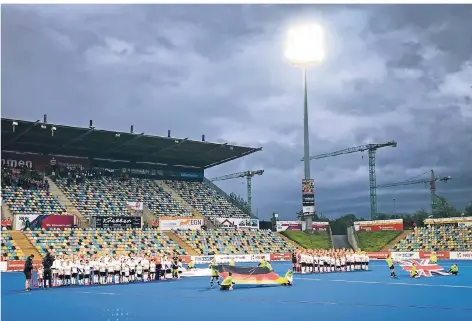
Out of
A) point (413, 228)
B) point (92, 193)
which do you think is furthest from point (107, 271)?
point (413, 228)

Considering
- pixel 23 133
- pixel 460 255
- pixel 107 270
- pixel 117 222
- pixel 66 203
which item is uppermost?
pixel 23 133

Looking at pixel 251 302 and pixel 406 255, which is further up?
pixel 251 302

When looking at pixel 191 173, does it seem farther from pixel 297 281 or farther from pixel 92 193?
pixel 297 281

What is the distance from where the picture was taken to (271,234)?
181ft

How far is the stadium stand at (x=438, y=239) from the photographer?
50.8m

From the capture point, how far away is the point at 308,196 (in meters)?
53.1

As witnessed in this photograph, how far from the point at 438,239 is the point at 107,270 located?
123 feet

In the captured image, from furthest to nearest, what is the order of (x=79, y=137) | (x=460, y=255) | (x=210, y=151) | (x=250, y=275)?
(x=210, y=151)
(x=79, y=137)
(x=460, y=255)
(x=250, y=275)

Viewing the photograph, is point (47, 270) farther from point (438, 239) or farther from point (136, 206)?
point (438, 239)

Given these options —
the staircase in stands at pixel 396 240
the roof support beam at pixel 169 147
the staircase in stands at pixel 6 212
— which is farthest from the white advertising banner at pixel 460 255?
the staircase in stands at pixel 6 212

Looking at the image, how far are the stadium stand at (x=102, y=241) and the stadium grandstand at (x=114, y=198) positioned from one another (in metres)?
0.08

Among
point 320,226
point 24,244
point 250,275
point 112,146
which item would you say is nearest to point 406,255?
point 320,226

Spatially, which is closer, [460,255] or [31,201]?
[31,201]

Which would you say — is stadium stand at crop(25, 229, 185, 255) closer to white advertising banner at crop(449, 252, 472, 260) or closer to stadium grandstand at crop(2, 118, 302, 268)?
stadium grandstand at crop(2, 118, 302, 268)
